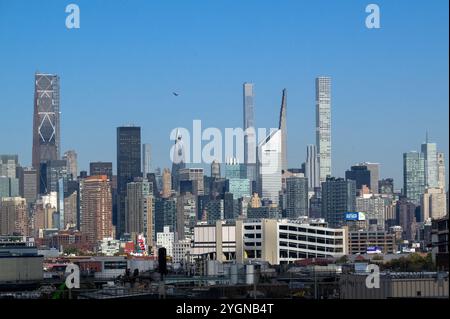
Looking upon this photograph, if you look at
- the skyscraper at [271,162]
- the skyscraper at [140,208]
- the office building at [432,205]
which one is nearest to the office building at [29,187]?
the skyscraper at [140,208]

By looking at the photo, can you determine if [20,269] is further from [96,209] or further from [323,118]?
[96,209]

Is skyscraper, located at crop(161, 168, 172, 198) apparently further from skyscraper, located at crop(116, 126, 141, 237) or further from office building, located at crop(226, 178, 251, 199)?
office building, located at crop(226, 178, 251, 199)

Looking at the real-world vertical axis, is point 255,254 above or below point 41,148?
below

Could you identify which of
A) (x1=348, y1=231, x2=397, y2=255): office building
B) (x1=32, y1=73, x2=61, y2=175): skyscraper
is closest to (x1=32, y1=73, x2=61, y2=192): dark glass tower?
(x1=32, y1=73, x2=61, y2=175): skyscraper

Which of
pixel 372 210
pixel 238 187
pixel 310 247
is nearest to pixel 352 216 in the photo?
pixel 238 187

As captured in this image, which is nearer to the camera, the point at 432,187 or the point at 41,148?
the point at 432,187

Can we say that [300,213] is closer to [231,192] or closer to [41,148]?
[231,192]
